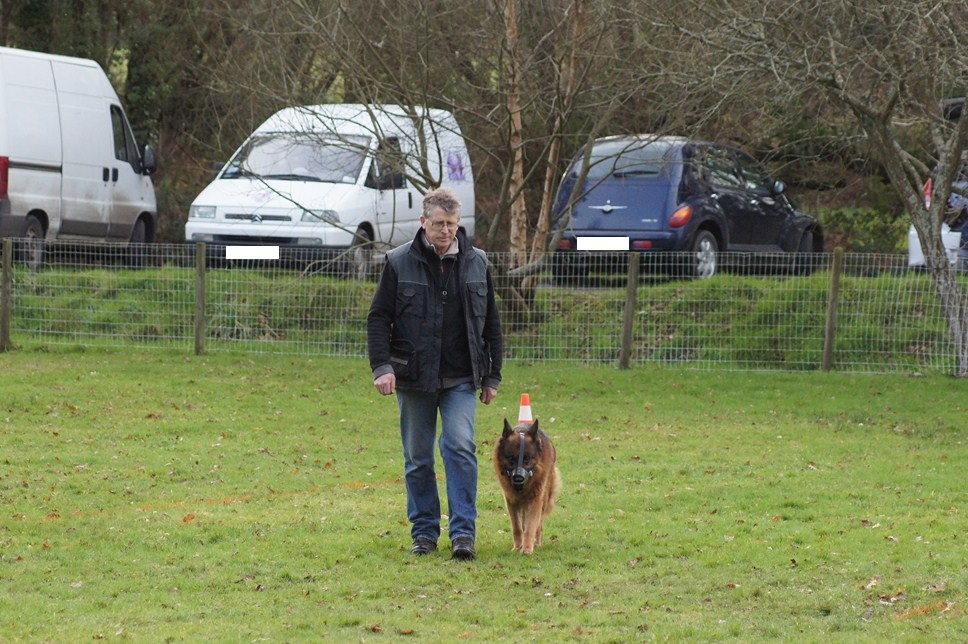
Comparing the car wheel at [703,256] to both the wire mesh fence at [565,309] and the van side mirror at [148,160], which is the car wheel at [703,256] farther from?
the van side mirror at [148,160]

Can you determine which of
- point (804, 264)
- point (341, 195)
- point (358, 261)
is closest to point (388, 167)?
point (341, 195)

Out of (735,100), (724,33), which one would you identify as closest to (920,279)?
(735,100)

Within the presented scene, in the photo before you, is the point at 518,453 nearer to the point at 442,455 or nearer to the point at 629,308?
the point at 442,455

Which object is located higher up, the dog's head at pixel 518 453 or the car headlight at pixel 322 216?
the car headlight at pixel 322 216

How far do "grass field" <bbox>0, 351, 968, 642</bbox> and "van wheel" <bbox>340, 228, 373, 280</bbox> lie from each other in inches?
65.8

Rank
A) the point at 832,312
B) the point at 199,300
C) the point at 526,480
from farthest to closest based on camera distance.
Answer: the point at 199,300 < the point at 832,312 < the point at 526,480

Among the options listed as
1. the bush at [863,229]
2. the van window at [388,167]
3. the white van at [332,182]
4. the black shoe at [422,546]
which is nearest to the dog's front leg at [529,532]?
the black shoe at [422,546]

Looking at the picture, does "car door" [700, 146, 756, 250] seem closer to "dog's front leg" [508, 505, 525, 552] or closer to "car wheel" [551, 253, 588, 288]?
"car wheel" [551, 253, 588, 288]

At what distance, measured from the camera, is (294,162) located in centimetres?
1872

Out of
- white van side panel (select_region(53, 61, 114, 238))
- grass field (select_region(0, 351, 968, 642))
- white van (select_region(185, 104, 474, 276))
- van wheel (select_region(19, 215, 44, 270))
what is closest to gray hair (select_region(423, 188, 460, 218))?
grass field (select_region(0, 351, 968, 642))

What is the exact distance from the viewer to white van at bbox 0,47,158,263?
58.2ft

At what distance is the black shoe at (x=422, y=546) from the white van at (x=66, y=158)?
1081 cm

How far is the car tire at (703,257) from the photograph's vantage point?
16891 mm

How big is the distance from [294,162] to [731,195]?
5788 mm
